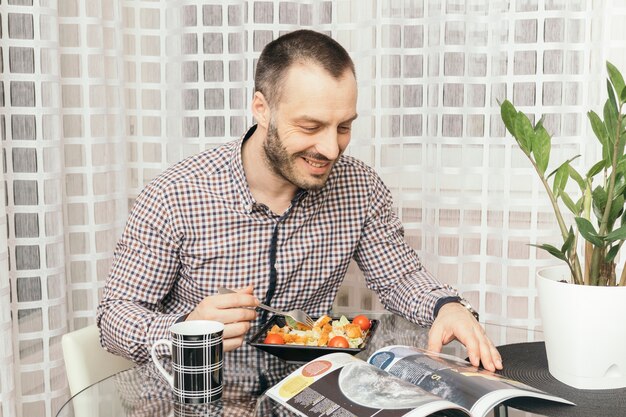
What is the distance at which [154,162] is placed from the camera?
201cm

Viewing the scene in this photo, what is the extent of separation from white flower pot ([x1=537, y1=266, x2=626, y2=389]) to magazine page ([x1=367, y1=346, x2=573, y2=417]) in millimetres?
93

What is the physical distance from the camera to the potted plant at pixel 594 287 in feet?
3.56

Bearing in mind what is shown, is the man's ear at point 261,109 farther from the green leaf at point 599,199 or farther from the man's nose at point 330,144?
the green leaf at point 599,199

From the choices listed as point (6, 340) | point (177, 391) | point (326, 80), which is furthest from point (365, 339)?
point (6, 340)

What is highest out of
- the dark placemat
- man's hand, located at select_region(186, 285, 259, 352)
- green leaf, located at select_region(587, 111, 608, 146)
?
green leaf, located at select_region(587, 111, 608, 146)

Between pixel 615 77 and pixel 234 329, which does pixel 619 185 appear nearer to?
pixel 615 77


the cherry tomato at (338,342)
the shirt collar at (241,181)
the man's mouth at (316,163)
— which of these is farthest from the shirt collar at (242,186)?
the cherry tomato at (338,342)

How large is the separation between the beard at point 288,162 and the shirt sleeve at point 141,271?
245 mm

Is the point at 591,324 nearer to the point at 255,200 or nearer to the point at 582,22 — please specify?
the point at 255,200

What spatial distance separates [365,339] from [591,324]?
0.38 meters

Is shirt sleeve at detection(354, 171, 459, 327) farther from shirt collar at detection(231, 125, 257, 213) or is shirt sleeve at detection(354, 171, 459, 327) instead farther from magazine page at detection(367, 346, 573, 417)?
magazine page at detection(367, 346, 573, 417)

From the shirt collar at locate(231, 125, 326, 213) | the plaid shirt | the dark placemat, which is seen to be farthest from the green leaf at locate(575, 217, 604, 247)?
the shirt collar at locate(231, 125, 326, 213)

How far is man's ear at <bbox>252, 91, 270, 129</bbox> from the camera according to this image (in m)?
1.54

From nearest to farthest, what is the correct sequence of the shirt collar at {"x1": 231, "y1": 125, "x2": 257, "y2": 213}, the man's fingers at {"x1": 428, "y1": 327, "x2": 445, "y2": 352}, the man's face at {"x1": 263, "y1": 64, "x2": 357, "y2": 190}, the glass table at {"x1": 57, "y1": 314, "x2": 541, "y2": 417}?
the glass table at {"x1": 57, "y1": 314, "x2": 541, "y2": 417}
the man's fingers at {"x1": 428, "y1": 327, "x2": 445, "y2": 352}
the man's face at {"x1": 263, "y1": 64, "x2": 357, "y2": 190}
the shirt collar at {"x1": 231, "y1": 125, "x2": 257, "y2": 213}
